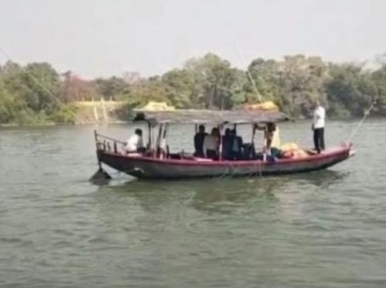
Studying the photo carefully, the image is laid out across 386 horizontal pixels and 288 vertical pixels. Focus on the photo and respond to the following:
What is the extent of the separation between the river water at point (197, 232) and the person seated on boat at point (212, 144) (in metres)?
1.05

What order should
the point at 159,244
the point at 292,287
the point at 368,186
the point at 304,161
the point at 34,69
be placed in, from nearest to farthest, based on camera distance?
the point at 292,287 < the point at 159,244 < the point at 368,186 < the point at 304,161 < the point at 34,69

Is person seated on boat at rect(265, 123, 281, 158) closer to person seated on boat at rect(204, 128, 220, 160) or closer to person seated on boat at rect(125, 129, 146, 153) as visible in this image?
person seated on boat at rect(204, 128, 220, 160)

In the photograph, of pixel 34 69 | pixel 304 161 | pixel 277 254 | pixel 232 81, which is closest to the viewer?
pixel 277 254

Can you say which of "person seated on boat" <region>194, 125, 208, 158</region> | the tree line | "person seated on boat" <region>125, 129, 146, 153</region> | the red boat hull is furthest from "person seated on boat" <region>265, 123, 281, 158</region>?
the tree line

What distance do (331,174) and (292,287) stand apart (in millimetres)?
14750

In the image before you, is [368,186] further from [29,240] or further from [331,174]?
[29,240]

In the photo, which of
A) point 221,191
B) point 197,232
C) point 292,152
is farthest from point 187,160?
point 197,232

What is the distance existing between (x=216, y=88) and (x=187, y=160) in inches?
2656

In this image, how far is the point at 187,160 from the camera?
23062 millimetres

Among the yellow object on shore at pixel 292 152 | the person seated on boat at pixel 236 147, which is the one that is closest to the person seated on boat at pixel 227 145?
the person seated on boat at pixel 236 147

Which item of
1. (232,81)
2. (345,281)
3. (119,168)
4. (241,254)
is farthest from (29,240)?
(232,81)

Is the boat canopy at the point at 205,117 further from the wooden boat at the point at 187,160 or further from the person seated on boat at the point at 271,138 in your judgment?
the person seated on boat at the point at 271,138

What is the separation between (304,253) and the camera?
13.4 m

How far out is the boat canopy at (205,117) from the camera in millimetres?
23328
